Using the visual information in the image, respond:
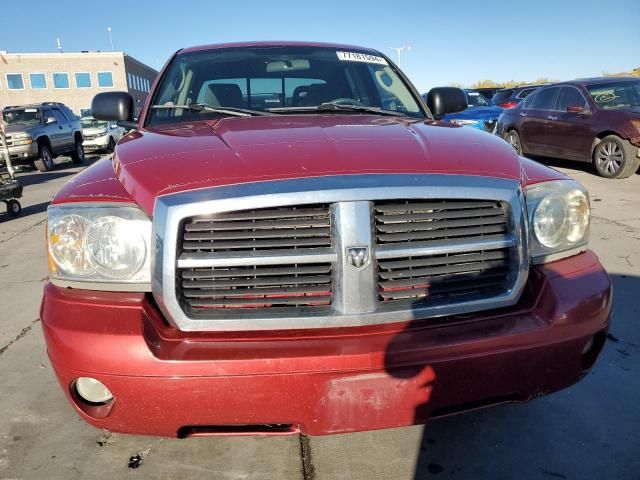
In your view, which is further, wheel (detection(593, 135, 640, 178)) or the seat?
wheel (detection(593, 135, 640, 178))

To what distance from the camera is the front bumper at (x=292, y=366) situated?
155cm

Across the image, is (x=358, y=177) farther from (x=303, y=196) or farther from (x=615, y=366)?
(x=615, y=366)

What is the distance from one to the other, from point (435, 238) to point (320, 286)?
0.44 metres

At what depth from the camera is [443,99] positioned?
353cm

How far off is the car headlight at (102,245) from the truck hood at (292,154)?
89 millimetres

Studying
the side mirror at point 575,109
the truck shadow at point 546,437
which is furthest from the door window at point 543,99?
the truck shadow at point 546,437

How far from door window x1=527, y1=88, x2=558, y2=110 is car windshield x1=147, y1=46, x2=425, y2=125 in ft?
25.5

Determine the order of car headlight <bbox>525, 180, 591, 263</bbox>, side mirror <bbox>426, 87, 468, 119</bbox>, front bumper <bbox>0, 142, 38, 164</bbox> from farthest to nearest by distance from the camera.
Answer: front bumper <bbox>0, 142, 38, 164</bbox> < side mirror <bbox>426, 87, 468, 119</bbox> < car headlight <bbox>525, 180, 591, 263</bbox>

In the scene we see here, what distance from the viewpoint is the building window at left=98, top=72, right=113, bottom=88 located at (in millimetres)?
53969

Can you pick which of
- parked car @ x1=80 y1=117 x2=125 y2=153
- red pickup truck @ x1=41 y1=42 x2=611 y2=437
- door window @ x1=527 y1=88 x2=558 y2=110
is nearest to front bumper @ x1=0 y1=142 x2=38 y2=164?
parked car @ x1=80 y1=117 x2=125 y2=153

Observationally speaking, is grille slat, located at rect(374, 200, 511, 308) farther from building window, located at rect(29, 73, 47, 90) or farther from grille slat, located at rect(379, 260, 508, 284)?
building window, located at rect(29, 73, 47, 90)

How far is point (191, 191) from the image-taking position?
1.61 m

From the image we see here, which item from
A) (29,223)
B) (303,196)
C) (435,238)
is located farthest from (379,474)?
(29,223)

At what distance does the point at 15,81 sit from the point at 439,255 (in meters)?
62.2
